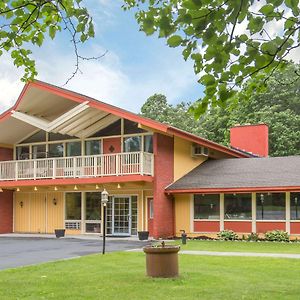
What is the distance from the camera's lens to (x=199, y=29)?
3980mm

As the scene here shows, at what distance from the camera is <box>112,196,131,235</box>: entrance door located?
24.0 metres

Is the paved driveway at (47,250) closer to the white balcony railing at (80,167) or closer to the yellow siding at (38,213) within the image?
the white balcony railing at (80,167)

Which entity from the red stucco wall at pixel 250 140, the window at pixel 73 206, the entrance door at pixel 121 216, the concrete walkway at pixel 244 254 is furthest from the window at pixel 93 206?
the red stucco wall at pixel 250 140

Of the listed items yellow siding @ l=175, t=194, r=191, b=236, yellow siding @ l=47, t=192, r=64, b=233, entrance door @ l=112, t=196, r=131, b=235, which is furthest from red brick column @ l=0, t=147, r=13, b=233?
yellow siding @ l=175, t=194, r=191, b=236

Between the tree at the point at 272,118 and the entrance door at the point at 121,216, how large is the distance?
13262mm

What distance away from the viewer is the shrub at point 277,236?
67.8ft

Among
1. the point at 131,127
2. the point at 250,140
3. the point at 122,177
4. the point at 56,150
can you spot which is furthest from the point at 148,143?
the point at 250,140

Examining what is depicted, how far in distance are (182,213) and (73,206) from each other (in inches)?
228

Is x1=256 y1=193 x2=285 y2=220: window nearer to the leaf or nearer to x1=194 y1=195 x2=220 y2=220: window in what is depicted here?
x1=194 y1=195 x2=220 y2=220: window

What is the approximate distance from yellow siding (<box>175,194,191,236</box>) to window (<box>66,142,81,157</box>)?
5291mm

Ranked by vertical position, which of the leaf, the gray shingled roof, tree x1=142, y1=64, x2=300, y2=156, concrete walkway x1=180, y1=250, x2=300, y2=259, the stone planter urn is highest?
tree x1=142, y1=64, x2=300, y2=156

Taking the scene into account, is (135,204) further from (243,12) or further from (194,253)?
(243,12)

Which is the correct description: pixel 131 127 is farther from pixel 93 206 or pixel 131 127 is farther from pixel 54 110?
pixel 93 206

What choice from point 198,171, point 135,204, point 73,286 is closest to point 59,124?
point 135,204
